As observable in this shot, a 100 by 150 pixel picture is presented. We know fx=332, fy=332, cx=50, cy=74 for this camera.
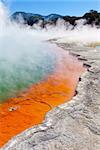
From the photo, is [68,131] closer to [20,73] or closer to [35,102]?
[35,102]

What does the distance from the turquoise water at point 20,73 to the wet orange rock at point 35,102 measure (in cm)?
27

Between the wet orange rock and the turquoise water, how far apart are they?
275 millimetres

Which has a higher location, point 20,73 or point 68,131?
point 20,73

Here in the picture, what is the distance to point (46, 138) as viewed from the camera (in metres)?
4.73

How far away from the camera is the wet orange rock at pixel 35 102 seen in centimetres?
626

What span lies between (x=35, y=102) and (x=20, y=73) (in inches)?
133

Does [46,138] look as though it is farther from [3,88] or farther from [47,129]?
[3,88]

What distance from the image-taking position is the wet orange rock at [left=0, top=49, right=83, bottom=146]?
20.5ft

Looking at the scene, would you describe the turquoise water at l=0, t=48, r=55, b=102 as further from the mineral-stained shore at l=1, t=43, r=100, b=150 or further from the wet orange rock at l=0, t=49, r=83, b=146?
the mineral-stained shore at l=1, t=43, r=100, b=150

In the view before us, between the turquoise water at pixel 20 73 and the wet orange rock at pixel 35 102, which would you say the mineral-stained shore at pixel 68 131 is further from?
the turquoise water at pixel 20 73

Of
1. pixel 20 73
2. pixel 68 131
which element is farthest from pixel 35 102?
pixel 20 73

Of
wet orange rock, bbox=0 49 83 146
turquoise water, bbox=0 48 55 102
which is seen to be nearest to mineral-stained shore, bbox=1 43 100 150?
wet orange rock, bbox=0 49 83 146

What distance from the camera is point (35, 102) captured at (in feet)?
25.4

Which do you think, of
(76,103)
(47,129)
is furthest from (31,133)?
(76,103)
